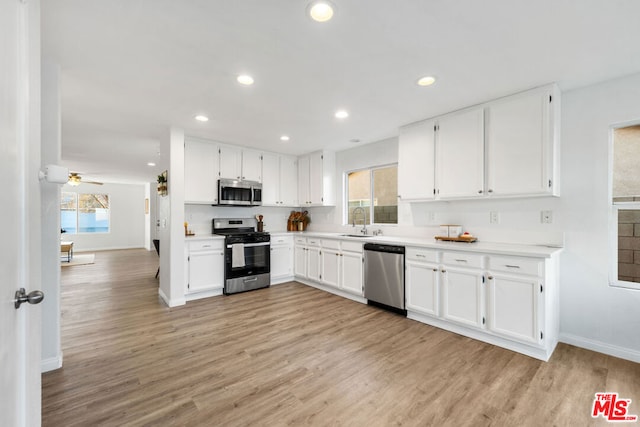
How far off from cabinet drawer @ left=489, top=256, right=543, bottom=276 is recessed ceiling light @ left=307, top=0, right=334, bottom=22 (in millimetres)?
2458

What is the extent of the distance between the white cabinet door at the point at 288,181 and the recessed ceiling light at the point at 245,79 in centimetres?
279

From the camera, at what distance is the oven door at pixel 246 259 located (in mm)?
4266

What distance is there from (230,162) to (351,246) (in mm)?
2443

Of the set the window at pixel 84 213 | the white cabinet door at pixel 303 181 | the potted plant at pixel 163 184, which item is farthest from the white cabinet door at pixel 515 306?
the window at pixel 84 213

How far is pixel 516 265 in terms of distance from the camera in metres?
2.46

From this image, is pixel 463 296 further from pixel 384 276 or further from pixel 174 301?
pixel 174 301

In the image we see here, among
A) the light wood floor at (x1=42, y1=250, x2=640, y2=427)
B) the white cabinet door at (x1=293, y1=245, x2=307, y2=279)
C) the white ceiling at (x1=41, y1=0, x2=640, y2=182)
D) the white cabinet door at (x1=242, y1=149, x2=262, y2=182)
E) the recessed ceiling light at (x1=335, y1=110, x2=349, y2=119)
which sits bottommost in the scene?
the light wood floor at (x1=42, y1=250, x2=640, y2=427)

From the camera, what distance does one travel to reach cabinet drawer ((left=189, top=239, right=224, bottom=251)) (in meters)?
3.98

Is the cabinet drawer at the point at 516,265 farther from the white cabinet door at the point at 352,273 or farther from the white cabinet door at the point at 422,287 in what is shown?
the white cabinet door at the point at 352,273

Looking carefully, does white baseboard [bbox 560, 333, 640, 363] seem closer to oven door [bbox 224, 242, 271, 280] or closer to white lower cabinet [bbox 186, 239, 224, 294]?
oven door [bbox 224, 242, 271, 280]

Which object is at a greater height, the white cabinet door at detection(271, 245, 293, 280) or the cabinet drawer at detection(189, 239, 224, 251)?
the cabinet drawer at detection(189, 239, 224, 251)

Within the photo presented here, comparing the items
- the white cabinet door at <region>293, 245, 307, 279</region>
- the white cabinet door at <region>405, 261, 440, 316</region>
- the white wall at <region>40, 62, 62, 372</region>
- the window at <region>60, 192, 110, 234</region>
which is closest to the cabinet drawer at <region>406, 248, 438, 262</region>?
the white cabinet door at <region>405, 261, 440, 316</region>

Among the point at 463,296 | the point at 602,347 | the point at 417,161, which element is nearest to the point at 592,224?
the point at 602,347

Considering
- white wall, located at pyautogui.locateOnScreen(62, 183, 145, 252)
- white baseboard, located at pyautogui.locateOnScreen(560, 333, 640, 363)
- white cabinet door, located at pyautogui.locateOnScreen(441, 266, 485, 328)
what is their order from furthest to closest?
white wall, located at pyautogui.locateOnScreen(62, 183, 145, 252) < white cabinet door, located at pyautogui.locateOnScreen(441, 266, 485, 328) < white baseboard, located at pyautogui.locateOnScreen(560, 333, 640, 363)
